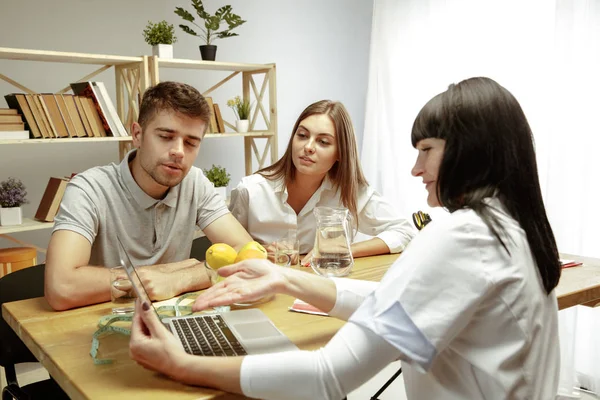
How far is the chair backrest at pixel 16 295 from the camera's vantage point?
5.29ft

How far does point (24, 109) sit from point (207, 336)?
2.20 m

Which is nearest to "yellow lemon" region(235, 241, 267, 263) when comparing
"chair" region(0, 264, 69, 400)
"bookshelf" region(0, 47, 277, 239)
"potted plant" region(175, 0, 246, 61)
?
"chair" region(0, 264, 69, 400)

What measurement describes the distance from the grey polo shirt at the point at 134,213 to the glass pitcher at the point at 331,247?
2.00 ft

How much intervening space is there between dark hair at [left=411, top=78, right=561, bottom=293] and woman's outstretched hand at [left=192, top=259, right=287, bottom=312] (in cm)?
42

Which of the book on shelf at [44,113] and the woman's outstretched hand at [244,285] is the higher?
the book on shelf at [44,113]

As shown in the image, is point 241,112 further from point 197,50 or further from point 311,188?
point 311,188

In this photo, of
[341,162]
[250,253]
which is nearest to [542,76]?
[341,162]

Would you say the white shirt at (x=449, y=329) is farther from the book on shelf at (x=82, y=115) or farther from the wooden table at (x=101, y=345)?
the book on shelf at (x=82, y=115)

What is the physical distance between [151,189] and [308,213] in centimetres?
72

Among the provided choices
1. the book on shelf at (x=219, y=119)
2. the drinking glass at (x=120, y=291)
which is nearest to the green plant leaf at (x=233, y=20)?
the book on shelf at (x=219, y=119)

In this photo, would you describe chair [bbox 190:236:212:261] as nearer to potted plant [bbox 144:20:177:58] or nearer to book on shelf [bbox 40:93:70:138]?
book on shelf [bbox 40:93:70:138]

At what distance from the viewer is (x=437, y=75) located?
11.5ft

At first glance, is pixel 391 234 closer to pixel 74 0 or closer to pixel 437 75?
pixel 437 75

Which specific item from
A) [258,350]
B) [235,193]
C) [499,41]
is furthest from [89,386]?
[499,41]
